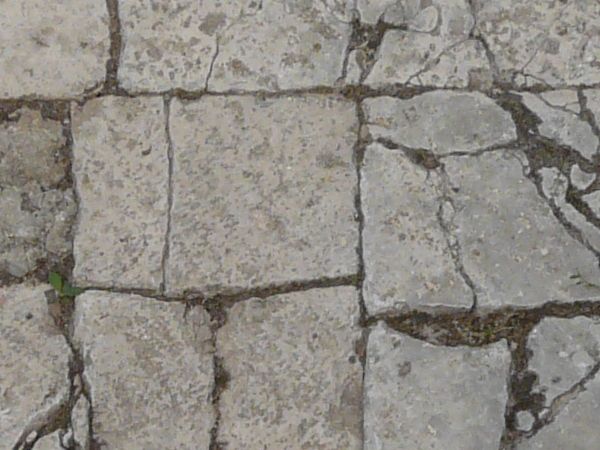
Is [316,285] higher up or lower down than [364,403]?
higher up

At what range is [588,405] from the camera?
2043 millimetres

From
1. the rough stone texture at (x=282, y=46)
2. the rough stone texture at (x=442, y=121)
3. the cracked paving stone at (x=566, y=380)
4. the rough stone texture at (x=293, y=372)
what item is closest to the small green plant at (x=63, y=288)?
the rough stone texture at (x=293, y=372)

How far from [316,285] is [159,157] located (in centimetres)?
48

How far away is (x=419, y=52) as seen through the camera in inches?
83.8

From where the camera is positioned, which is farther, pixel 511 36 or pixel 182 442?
pixel 511 36

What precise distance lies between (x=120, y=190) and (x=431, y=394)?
0.88m

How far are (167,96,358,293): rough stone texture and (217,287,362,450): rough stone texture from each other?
0.07 m

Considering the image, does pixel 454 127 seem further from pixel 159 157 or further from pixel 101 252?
pixel 101 252

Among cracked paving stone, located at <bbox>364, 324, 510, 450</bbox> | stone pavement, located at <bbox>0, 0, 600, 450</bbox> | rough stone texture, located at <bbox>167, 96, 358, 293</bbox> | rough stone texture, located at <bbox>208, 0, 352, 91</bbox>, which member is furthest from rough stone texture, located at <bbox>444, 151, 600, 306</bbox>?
rough stone texture, located at <bbox>208, 0, 352, 91</bbox>

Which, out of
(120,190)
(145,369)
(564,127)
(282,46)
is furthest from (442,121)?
(145,369)

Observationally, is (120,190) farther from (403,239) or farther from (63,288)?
(403,239)

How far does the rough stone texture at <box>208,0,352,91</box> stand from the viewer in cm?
211

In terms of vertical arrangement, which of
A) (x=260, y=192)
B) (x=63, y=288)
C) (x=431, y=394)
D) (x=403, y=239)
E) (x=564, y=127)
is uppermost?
(x=564, y=127)

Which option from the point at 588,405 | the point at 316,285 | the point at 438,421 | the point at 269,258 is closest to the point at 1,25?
the point at 269,258
